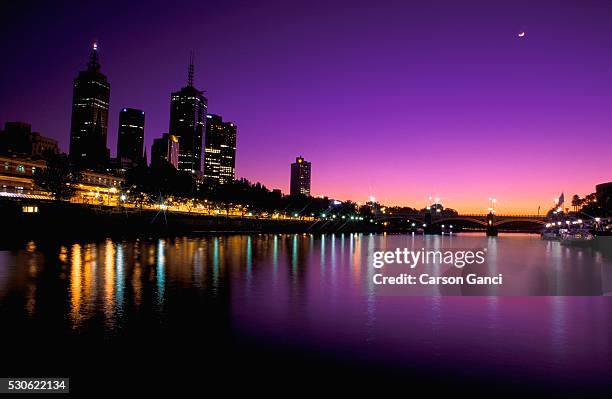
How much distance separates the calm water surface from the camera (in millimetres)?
13141

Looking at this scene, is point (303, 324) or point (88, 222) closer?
point (303, 324)

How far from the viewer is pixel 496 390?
11.3m

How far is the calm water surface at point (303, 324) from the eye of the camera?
43.1ft

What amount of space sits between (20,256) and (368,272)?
26108mm

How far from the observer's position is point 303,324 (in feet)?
58.3

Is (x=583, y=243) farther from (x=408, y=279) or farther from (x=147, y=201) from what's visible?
(x=147, y=201)

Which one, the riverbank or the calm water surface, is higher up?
the riverbank

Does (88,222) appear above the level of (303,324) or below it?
above

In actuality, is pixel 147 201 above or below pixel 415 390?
above

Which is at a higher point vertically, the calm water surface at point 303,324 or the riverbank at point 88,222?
the riverbank at point 88,222

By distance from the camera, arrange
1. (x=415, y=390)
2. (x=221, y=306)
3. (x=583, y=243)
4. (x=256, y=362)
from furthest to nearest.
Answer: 1. (x=583, y=243)
2. (x=221, y=306)
3. (x=256, y=362)
4. (x=415, y=390)

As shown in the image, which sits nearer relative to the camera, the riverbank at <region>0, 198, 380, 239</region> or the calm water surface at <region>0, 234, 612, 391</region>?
the calm water surface at <region>0, 234, 612, 391</region>

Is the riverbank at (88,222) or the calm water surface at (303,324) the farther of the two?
the riverbank at (88,222)

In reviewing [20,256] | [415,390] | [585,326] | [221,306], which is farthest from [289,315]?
[20,256]
